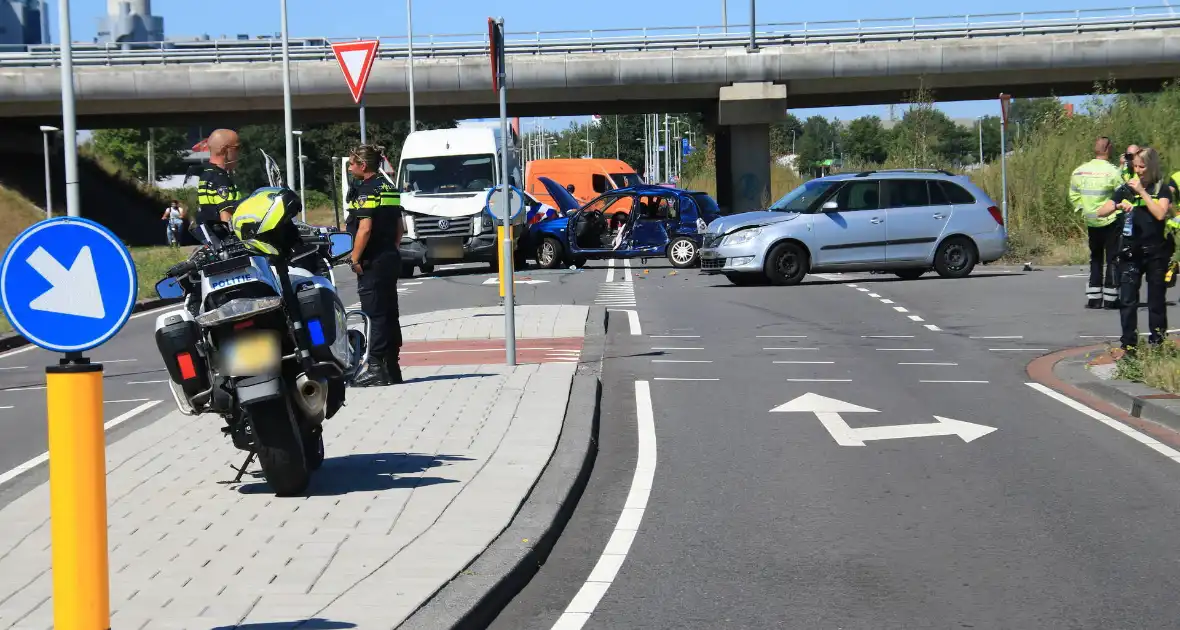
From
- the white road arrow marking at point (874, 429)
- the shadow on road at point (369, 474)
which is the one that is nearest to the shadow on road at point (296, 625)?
the shadow on road at point (369, 474)

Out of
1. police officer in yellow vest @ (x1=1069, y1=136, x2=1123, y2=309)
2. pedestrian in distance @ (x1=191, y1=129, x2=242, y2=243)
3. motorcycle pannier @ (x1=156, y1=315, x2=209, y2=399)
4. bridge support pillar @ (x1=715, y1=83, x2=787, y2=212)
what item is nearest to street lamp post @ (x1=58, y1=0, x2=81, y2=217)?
pedestrian in distance @ (x1=191, y1=129, x2=242, y2=243)

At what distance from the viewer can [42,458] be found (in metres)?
9.61

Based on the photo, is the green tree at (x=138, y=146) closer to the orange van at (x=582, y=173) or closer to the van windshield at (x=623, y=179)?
the orange van at (x=582, y=173)

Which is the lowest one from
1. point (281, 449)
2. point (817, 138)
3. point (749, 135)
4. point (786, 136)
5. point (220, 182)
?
point (281, 449)

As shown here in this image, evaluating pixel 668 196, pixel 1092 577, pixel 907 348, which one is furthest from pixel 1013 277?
pixel 1092 577

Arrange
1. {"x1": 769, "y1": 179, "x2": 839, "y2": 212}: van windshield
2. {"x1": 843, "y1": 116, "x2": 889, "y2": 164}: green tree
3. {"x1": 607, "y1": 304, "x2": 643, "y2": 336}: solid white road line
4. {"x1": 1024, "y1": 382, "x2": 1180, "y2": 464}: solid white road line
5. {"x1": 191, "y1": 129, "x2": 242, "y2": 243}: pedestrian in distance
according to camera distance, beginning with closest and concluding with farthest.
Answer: {"x1": 191, "y1": 129, "x2": 242, "y2": 243}: pedestrian in distance < {"x1": 1024, "y1": 382, "x2": 1180, "y2": 464}: solid white road line < {"x1": 607, "y1": 304, "x2": 643, "y2": 336}: solid white road line < {"x1": 769, "y1": 179, "x2": 839, "y2": 212}: van windshield < {"x1": 843, "y1": 116, "x2": 889, "y2": 164}: green tree

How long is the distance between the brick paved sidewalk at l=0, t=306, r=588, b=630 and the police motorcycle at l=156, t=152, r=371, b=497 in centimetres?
36

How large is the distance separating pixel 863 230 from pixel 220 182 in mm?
17850

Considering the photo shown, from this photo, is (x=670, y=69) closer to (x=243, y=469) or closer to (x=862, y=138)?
(x=243, y=469)

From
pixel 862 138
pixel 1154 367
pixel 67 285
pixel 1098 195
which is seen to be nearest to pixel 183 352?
pixel 67 285

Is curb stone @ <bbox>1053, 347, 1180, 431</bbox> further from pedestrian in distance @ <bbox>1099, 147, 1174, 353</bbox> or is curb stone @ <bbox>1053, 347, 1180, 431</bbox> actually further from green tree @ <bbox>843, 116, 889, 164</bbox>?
green tree @ <bbox>843, 116, 889, 164</bbox>

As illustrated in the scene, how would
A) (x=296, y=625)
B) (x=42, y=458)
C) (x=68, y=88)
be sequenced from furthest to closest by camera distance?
(x=68, y=88) → (x=42, y=458) → (x=296, y=625)

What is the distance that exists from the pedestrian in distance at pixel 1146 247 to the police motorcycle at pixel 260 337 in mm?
7704

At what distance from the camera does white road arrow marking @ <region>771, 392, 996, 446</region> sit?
989 cm
